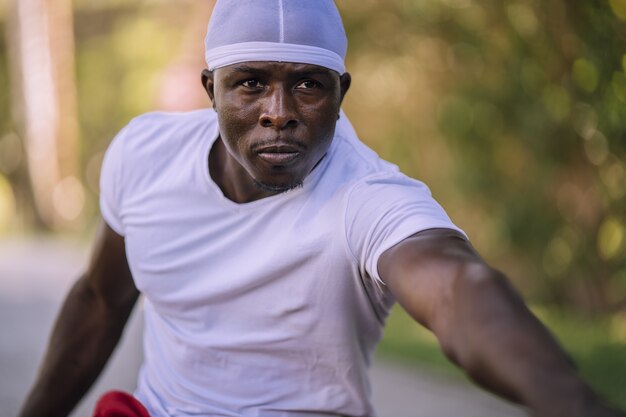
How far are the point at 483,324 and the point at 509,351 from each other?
8 cm

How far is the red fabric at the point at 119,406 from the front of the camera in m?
2.52

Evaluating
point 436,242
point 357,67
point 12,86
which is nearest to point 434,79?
point 357,67

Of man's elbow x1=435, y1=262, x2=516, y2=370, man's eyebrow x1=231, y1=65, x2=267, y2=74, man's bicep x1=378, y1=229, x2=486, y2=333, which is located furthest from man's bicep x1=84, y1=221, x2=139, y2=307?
man's elbow x1=435, y1=262, x2=516, y2=370

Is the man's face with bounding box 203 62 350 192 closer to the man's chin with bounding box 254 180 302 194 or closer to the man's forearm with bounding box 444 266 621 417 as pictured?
the man's chin with bounding box 254 180 302 194

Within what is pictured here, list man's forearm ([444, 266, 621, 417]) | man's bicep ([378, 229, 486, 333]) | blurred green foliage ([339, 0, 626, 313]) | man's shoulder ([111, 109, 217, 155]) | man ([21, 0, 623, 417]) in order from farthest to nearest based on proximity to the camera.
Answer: blurred green foliage ([339, 0, 626, 313])
man's shoulder ([111, 109, 217, 155])
man ([21, 0, 623, 417])
man's bicep ([378, 229, 486, 333])
man's forearm ([444, 266, 621, 417])

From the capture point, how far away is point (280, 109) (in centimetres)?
232

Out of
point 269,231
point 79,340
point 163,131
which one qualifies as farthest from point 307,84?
point 79,340

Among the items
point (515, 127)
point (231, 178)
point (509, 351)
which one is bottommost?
point (515, 127)

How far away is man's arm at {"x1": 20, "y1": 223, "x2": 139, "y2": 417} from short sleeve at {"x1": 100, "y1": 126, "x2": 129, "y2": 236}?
22cm

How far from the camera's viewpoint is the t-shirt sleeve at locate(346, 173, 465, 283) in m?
2.04

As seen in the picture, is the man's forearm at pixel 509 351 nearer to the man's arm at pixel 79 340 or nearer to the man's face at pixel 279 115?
the man's face at pixel 279 115

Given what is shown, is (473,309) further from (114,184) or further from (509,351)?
(114,184)

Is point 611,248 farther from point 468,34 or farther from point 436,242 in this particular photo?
point 436,242

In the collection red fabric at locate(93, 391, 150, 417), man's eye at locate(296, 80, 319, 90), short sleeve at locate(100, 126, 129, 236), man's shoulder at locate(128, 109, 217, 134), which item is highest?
man's eye at locate(296, 80, 319, 90)
